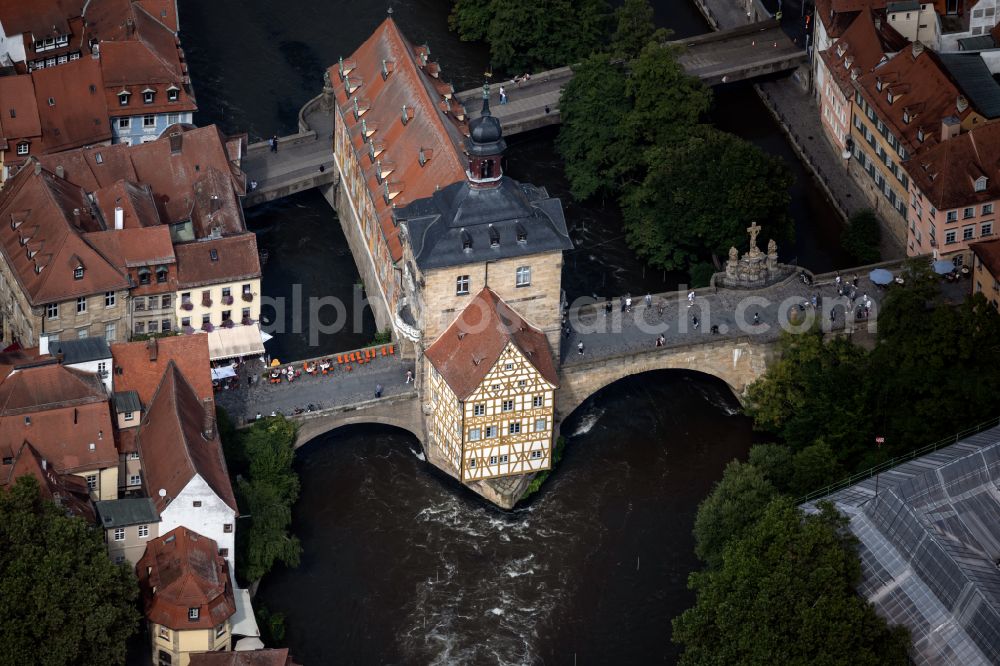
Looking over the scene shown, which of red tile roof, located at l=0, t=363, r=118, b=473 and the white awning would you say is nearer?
the white awning

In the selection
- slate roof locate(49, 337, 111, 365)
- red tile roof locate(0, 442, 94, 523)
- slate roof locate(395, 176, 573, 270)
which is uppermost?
slate roof locate(395, 176, 573, 270)

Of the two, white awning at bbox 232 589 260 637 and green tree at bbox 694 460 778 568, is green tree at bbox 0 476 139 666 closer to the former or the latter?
white awning at bbox 232 589 260 637

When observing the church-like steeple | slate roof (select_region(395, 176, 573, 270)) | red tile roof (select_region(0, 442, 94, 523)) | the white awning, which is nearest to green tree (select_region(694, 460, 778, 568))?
slate roof (select_region(395, 176, 573, 270))

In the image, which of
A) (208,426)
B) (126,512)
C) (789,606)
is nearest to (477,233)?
(208,426)

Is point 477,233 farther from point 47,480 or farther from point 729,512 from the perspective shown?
→ point 47,480

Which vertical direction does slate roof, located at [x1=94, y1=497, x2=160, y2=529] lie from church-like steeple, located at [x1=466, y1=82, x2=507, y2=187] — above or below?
below

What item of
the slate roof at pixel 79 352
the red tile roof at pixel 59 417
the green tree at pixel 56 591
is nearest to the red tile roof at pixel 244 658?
the green tree at pixel 56 591
